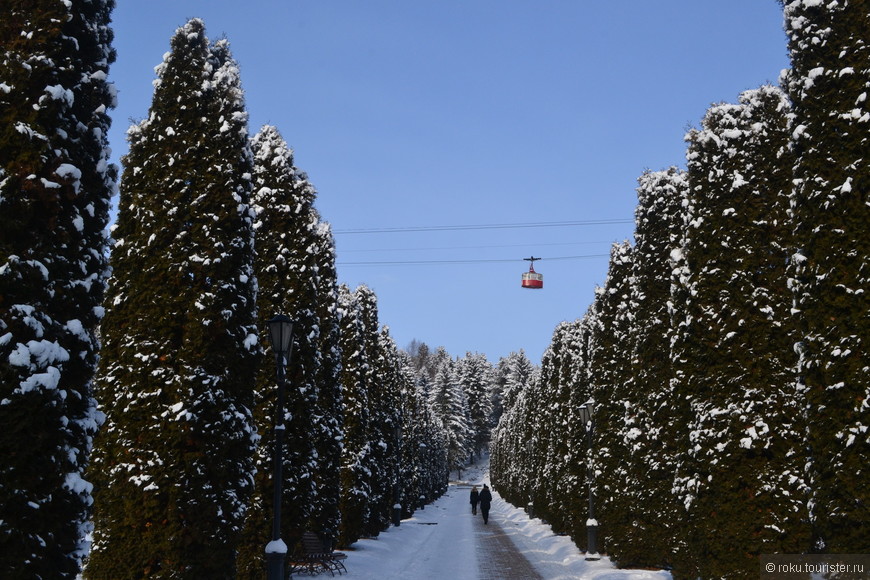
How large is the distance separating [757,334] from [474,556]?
1442 cm

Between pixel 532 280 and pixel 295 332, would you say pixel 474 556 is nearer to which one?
pixel 295 332

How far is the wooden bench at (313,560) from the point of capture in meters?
17.9

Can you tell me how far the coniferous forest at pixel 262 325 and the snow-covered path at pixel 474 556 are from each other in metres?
1.36

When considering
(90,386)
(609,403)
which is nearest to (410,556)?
(609,403)

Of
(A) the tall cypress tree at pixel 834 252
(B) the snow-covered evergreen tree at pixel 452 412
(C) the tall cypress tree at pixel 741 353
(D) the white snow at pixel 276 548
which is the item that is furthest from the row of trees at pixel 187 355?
(B) the snow-covered evergreen tree at pixel 452 412

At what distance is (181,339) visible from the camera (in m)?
11.4

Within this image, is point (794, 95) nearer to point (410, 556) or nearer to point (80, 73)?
point (80, 73)

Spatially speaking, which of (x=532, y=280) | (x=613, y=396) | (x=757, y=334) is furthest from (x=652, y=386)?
(x=532, y=280)

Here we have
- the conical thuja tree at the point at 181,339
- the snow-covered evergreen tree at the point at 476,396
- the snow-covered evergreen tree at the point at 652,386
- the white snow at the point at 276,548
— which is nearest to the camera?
the conical thuja tree at the point at 181,339

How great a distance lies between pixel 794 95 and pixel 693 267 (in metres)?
3.85

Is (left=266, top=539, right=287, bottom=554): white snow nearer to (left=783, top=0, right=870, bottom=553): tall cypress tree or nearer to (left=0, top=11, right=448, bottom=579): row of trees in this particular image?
(left=0, top=11, right=448, bottom=579): row of trees

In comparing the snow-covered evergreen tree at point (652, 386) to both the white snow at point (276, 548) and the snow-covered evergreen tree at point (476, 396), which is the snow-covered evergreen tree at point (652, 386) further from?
the snow-covered evergreen tree at point (476, 396)

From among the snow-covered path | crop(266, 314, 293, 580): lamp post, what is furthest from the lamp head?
the snow-covered path

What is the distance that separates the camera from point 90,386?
7.81 meters
